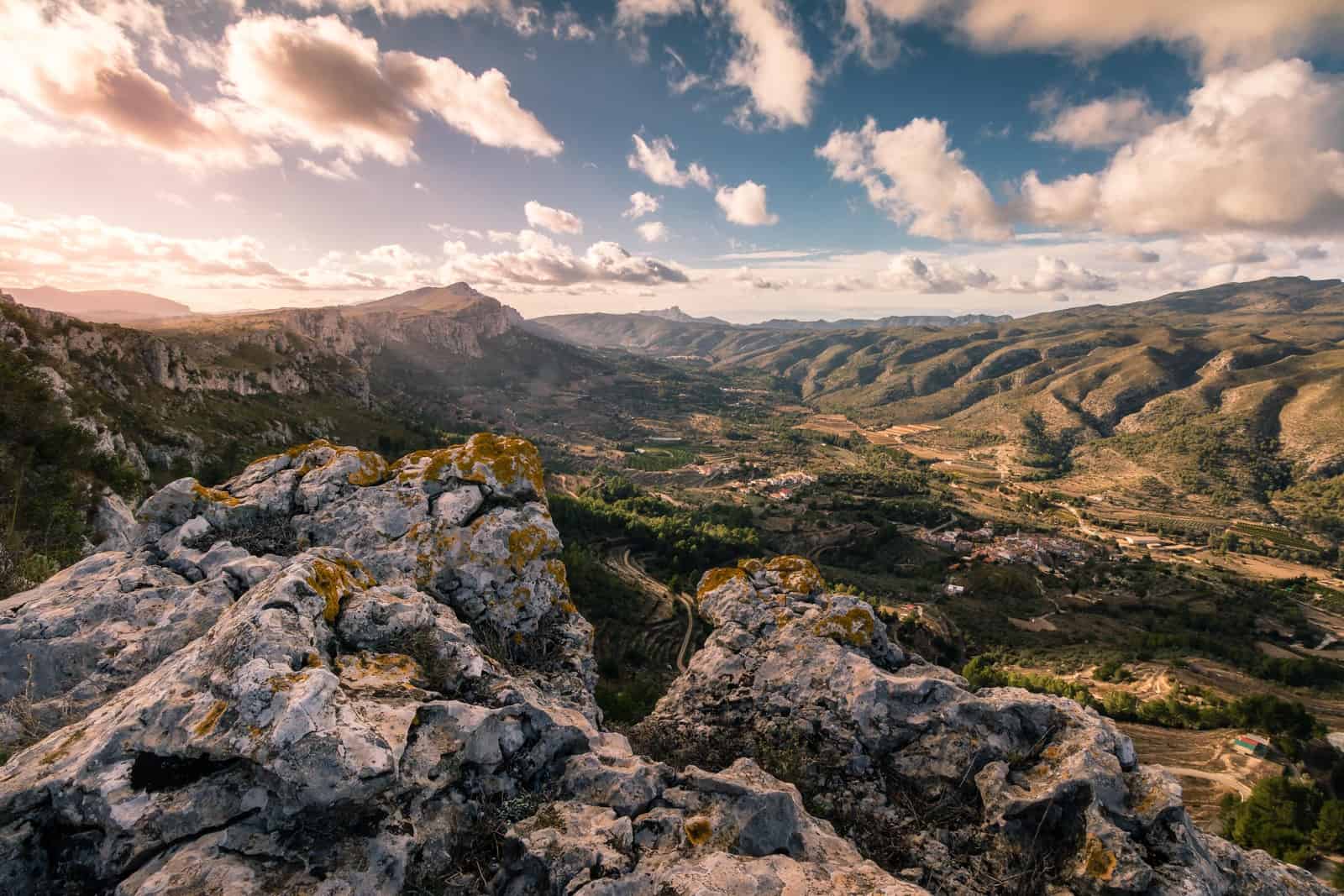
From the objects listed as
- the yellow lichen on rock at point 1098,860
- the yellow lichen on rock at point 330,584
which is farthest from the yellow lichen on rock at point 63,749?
the yellow lichen on rock at point 1098,860

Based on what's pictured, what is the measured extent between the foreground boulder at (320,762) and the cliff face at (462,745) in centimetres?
4

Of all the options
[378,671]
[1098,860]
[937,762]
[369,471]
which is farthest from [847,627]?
[369,471]

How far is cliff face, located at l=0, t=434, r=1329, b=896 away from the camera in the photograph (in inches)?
270

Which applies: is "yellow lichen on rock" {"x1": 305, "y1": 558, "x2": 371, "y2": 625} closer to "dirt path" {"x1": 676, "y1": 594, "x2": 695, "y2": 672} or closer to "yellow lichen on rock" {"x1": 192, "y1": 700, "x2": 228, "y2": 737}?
"yellow lichen on rock" {"x1": 192, "y1": 700, "x2": 228, "y2": 737}

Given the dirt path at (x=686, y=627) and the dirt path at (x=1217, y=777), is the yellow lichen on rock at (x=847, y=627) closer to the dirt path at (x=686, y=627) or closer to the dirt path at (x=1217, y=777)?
the dirt path at (x=686, y=627)

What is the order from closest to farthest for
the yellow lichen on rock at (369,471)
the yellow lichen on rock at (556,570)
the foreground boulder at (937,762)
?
the foreground boulder at (937,762), the yellow lichen on rock at (556,570), the yellow lichen on rock at (369,471)

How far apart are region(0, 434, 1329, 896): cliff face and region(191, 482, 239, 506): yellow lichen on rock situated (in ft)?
0.26

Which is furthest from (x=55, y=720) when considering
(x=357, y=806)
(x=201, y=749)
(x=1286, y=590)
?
(x=1286, y=590)

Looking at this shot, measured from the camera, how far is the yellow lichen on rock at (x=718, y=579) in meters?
20.4

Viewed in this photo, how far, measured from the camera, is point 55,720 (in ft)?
29.0

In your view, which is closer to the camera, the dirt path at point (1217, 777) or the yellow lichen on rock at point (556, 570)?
the yellow lichen on rock at point (556, 570)

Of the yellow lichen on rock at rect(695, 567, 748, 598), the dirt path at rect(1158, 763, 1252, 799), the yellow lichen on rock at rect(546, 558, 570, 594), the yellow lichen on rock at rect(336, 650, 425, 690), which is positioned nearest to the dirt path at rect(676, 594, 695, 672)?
the yellow lichen on rock at rect(695, 567, 748, 598)

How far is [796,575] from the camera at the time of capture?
20312 mm

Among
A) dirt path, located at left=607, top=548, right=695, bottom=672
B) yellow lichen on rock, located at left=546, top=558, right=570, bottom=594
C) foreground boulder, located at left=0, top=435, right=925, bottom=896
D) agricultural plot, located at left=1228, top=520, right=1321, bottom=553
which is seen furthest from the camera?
agricultural plot, located at left=1228, top=520, right=1321, bottom=553
